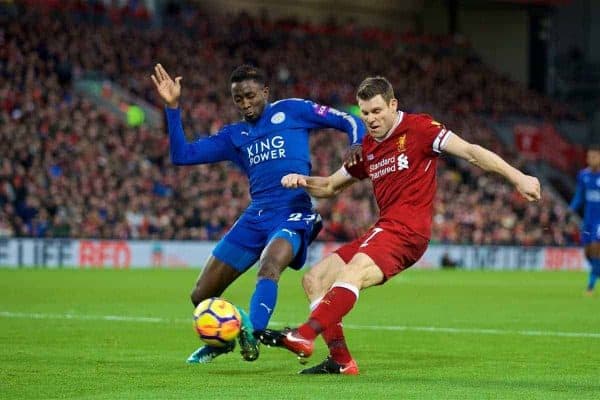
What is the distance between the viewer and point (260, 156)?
36.6 ft

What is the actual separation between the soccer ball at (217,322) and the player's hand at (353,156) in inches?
56.3

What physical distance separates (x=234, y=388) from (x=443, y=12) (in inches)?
1867

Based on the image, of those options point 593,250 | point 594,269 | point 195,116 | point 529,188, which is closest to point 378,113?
point 529,188

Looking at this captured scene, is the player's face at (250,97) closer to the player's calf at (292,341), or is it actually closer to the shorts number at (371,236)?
the shorts number at (371,236)

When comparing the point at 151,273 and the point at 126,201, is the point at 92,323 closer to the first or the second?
the point at 151,273

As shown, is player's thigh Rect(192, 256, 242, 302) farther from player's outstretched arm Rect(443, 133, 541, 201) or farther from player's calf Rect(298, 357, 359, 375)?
player's outstretched arm Rect(443, 133, 541, 201)

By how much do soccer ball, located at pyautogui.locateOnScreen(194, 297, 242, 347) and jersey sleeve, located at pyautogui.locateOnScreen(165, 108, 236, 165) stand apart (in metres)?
1.97

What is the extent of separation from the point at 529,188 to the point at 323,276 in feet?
6.45

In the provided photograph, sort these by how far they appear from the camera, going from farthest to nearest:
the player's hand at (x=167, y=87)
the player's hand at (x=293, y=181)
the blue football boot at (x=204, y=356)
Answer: the player's hand at (x=167, y=87) < the blue football boot at (x=204, y=356) < the player's hand at (x=293, y=181)

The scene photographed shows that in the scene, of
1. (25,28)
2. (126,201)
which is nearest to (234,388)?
(126,201)

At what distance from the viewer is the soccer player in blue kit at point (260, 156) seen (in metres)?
10.9

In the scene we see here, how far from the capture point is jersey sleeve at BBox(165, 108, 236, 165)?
11.2 metres

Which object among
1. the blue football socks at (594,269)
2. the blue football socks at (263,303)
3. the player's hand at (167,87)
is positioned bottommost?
the blue football socks at (594,269)

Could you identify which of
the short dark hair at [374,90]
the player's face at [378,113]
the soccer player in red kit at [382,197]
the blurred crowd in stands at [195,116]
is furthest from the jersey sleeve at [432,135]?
the blurred crowd in stands at [195,116]
